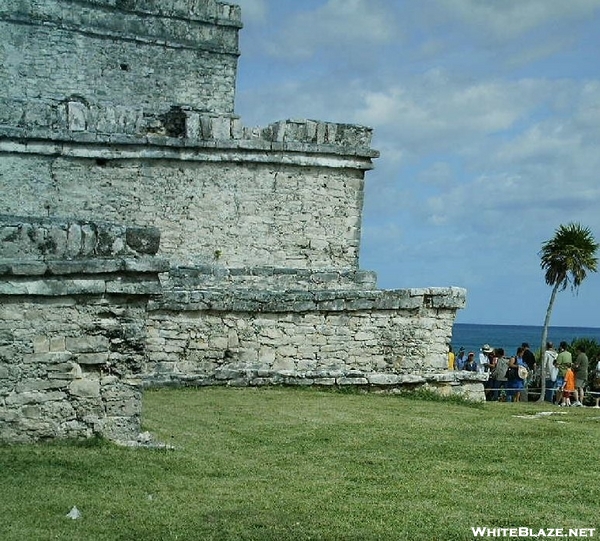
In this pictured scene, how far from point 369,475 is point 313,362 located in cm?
672

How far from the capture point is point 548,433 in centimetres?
1271

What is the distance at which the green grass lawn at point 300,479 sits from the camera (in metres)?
7.42

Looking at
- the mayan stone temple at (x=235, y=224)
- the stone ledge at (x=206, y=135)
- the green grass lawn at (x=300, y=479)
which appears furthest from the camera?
the stone ledge at (x=206, y=135)

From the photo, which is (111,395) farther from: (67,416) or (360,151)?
(360,151)

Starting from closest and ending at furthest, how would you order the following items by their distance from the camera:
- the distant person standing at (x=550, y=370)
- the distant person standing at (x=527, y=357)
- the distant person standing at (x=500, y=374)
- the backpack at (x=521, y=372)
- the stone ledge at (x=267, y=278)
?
the stone ledge at (x=267, y=278)
the distant person standing at (x=500, y=374)
the backpack at (x=521, y=372)
the distant person standing at (x=550, y=370)
the distant person standing at (x=527, y=357)

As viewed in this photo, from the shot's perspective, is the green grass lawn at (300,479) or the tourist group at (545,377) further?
the tourist group at (545,377)

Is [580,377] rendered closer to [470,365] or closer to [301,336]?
[470,365]

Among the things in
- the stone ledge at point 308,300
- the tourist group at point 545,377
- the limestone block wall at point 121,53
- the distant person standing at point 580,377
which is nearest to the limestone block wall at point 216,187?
the stone ledge at point 308,300

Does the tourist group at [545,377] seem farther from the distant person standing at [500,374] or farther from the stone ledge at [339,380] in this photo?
the stone ledge at [339,380]

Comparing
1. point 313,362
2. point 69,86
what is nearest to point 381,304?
point 313,362

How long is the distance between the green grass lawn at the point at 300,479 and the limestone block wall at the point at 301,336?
6.28 feet

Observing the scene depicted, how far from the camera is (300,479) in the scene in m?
9.05

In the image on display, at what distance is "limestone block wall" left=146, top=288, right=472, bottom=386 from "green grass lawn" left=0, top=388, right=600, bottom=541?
1915 millimetres

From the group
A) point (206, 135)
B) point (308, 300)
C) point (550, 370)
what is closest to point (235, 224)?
point (206, 135)
